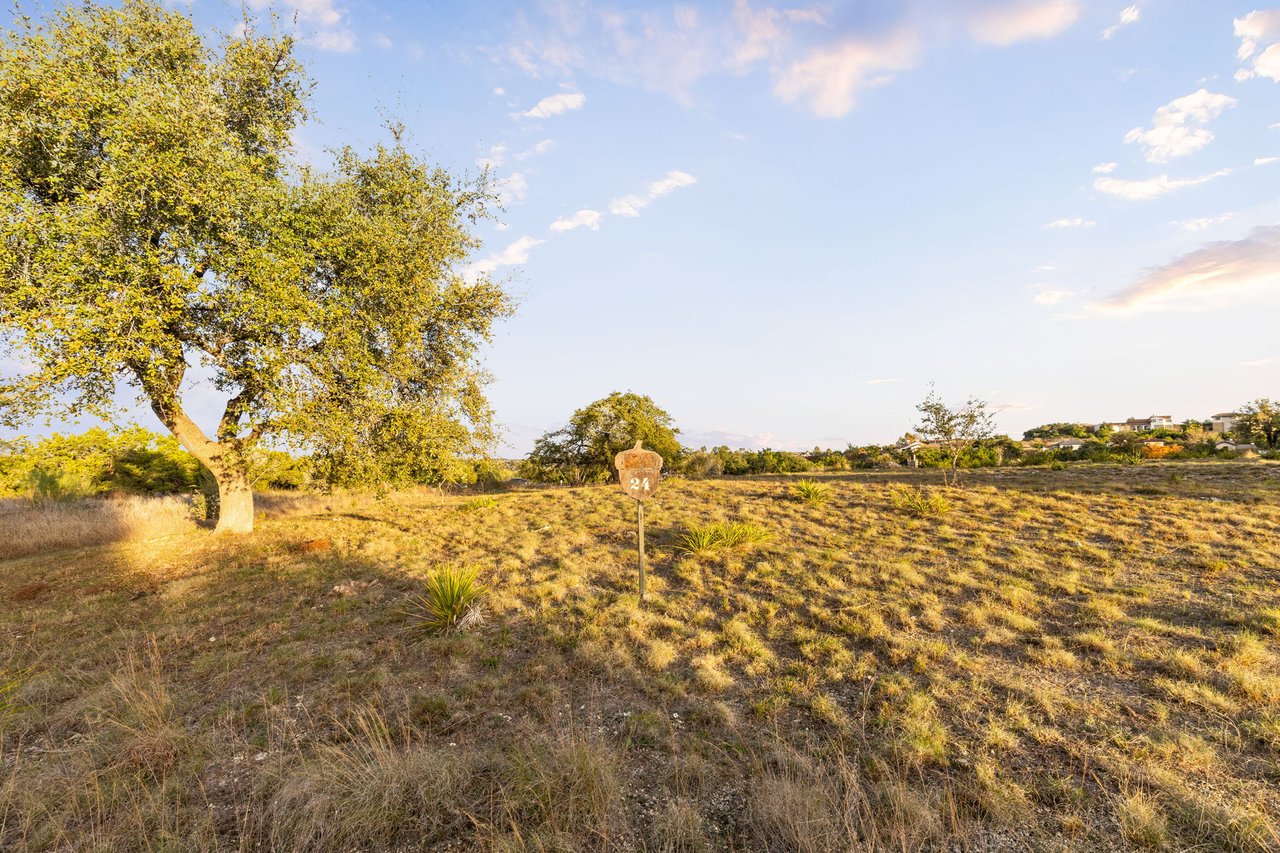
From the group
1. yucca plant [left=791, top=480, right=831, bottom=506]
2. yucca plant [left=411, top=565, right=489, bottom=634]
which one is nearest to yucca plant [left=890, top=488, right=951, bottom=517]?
yucca plant [left=791, top=480, right=831, bottom=506]

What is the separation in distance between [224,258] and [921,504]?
63.1 ft

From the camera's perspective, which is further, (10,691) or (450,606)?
(450,606)

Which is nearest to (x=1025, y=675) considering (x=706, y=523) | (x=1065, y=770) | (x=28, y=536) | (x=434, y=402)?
(x=1065, y=770)

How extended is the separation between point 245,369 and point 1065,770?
16.2m

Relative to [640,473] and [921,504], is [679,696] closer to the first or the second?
[640,473]

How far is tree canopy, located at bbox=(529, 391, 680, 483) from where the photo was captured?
29.0 meters

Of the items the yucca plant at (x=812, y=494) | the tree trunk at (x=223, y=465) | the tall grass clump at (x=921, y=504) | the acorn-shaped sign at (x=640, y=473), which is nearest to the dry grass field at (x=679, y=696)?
the tall grass clump at (x=921, y=504)

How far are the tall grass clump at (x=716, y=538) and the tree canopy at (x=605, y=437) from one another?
16.5 meters

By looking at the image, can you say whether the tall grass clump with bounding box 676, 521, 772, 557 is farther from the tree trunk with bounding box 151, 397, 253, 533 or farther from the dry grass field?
the tree trunk with bounding box 151, 397, 253, 533

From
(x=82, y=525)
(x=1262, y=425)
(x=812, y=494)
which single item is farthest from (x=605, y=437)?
(x=1262, y=425)

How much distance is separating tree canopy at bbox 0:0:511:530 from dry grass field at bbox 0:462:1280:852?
13.1 feet

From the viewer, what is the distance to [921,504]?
13883mm

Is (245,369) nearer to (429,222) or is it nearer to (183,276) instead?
(183,276)

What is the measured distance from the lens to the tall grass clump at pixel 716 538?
11.2 m
